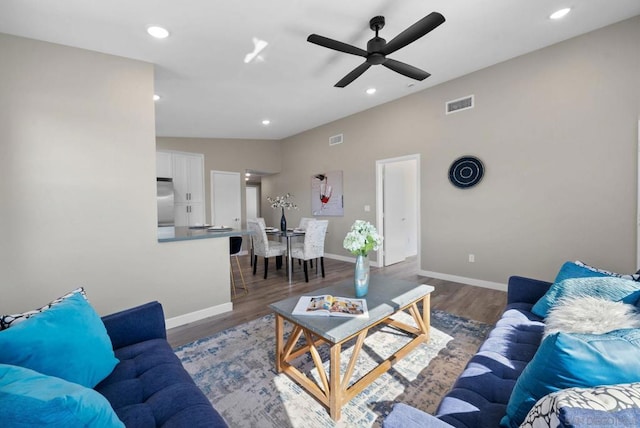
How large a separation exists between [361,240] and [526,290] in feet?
4.36

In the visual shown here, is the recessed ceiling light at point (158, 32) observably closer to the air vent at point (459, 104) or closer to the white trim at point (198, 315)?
the white trim at point (198, 315)

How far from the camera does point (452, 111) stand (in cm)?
398

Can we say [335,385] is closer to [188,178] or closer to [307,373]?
[307,373]

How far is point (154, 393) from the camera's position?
1.19m

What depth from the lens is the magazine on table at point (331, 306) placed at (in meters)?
1.75

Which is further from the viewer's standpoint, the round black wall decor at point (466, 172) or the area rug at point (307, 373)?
the round black wall decor at point (466, 172)

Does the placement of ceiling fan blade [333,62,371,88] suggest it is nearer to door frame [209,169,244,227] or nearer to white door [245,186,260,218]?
door frame [209,169,244,227]

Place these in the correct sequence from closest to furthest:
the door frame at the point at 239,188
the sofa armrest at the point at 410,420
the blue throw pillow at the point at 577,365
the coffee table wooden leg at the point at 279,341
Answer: the blue throw pillow at the point at 577,365 < the sofa armrest at the point at 410,420 < the coffee table wooden leg at the point at 279,341 < the door frame at the point at 239,188

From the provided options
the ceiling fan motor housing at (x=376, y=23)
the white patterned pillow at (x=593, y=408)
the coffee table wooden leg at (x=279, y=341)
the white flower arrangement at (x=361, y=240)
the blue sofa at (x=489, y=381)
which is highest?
the ceiling fan motor housing at (x=376, y=23)

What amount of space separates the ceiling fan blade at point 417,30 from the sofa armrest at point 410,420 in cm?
224

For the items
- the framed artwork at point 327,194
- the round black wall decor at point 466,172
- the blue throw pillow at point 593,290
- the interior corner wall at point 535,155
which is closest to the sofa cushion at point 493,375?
the blue throw pillow at point 593,290

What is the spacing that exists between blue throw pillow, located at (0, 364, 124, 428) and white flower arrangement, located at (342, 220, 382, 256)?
5.19ft

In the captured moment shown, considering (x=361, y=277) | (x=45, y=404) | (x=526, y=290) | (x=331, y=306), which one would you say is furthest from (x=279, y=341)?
(x=526, y=290)

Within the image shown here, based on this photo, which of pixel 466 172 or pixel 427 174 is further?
pixel 427 174
